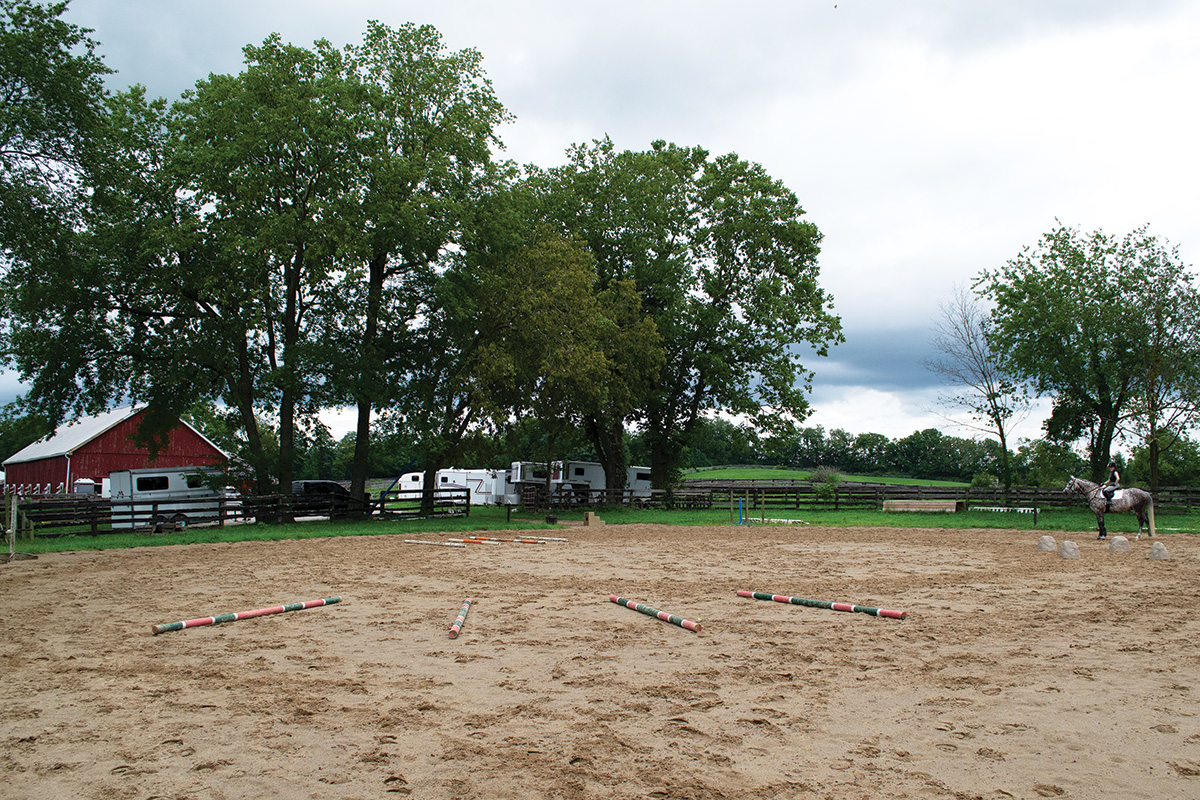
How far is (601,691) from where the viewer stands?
6.08 m

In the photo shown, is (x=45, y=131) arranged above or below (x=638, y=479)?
above

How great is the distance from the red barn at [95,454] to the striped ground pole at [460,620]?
1363 inches

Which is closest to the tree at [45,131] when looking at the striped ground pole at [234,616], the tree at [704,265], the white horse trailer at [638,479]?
the striped ground pole at [234,616]

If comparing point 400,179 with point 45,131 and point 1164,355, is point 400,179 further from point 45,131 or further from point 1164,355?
point 1164,355

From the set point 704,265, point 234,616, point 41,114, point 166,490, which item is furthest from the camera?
point 704,265

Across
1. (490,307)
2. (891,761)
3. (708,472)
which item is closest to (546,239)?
(490,307)

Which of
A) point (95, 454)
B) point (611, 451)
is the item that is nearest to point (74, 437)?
point (95, 454)

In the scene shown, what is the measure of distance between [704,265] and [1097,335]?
1691cm

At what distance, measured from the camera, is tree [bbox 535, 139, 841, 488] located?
35.7m

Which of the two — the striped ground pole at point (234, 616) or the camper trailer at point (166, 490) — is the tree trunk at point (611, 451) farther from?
the striped ground pole at point (234, 616)

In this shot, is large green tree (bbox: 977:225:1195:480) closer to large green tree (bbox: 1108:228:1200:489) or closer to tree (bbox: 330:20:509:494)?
large green tree (bbox: 1108:228:1200:489)

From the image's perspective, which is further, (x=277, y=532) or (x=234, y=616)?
(x=277, y=532)

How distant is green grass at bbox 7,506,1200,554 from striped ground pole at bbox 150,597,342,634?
11434 millimetres

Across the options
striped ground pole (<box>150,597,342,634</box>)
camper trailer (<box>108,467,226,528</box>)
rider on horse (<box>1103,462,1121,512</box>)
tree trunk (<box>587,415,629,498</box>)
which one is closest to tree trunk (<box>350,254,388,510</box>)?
camper trailer (<box>108,467,226,528</box>)
